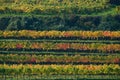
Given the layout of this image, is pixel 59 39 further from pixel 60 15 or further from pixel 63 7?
pixel 63 7

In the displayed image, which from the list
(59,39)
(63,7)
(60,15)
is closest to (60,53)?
(59,39)

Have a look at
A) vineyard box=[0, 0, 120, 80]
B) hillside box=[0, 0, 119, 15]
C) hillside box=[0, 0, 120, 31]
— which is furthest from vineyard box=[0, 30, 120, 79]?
hillside box=[0, 0, 119, 15]

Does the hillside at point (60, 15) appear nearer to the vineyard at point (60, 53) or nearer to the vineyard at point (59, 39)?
the vineyard at point (59, 39)

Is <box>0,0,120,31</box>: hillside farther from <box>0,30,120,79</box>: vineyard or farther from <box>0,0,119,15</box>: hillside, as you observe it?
<box>0,30,120,79</box>: vineyard

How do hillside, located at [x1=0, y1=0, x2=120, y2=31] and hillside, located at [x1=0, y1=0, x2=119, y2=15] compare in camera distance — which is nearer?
hillside, located at [x1=0, y1=0, x2=120, y2=31]

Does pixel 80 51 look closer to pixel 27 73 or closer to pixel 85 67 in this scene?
pixel 85 67

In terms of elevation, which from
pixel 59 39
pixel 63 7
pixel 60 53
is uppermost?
pixel 63 7

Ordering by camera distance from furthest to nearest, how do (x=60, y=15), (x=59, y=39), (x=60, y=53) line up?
(x=60, y=15)
(x=59, y=39)
(x=60, y=53)

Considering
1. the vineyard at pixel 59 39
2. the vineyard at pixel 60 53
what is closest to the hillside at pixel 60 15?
the vineyard at pixel 59 39

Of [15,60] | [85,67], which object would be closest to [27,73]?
[15,60]
